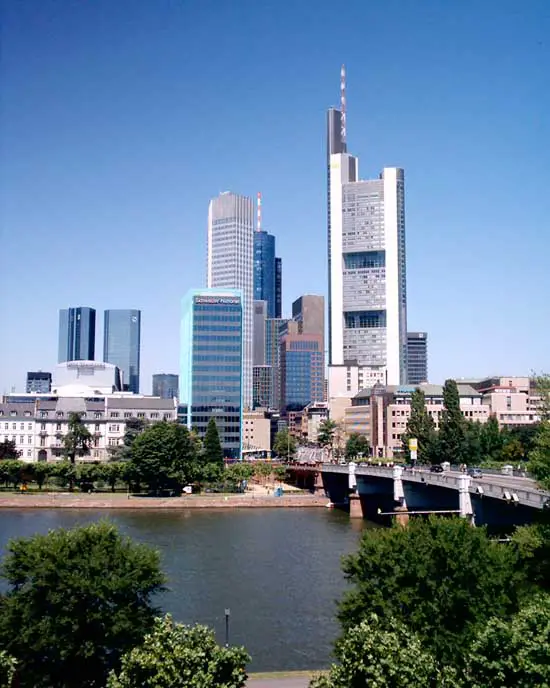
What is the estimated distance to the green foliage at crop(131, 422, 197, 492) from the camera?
12775cm

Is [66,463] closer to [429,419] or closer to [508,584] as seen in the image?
[429,419]

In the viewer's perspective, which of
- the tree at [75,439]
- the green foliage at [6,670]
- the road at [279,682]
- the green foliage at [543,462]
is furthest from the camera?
the tree at [75,439]

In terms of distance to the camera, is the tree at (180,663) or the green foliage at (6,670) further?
the green foliage at (6,670)

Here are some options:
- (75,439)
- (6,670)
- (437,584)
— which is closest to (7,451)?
(75,439)

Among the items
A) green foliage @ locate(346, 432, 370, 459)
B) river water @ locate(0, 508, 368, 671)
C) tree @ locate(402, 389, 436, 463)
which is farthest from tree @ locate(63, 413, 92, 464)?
tree @ locate(402, 389, 436, 463)

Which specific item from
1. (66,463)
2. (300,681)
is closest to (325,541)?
(300,681)

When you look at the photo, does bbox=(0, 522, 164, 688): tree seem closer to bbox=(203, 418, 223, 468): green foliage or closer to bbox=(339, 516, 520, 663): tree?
bbox=(339, 516, 520, 663): tree

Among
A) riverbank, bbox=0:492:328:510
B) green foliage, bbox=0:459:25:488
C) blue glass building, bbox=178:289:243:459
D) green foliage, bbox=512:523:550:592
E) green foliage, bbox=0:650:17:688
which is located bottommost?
riverbank, bbox=0:492:328:510

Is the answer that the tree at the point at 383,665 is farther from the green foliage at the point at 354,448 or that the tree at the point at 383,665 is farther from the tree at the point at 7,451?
the green foliage at the point at 354,448

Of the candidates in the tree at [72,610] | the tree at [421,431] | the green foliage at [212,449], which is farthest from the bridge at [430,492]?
the tree at [72,610]

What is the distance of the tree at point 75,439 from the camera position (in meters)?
158

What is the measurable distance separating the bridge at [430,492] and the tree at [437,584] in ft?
34.8

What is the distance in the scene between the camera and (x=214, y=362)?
196 meters

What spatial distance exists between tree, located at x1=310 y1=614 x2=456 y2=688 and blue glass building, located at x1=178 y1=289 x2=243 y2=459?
170 m
